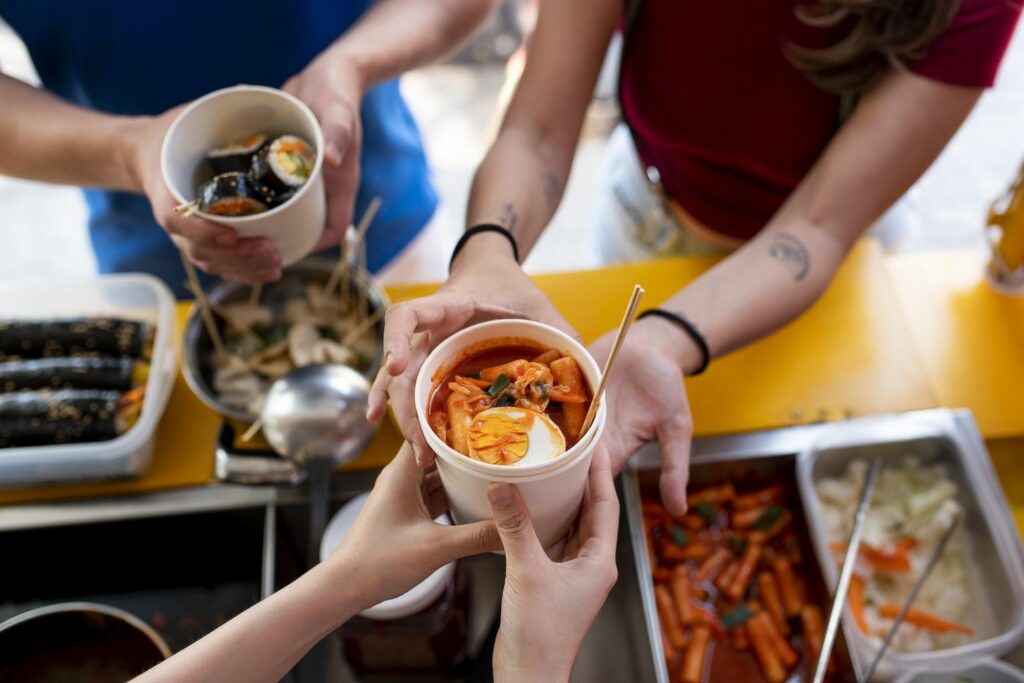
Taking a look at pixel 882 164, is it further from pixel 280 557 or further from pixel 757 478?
pixel 280 557

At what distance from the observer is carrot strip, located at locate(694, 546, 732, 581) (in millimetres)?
2031

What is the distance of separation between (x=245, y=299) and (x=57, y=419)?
530 mm

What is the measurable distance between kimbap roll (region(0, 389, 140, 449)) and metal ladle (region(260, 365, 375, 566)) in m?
0.39

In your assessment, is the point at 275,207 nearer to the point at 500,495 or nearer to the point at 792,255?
the point at 500,495

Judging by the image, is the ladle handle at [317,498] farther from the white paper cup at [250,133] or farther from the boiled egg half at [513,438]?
the boiled egg half at [513,438]

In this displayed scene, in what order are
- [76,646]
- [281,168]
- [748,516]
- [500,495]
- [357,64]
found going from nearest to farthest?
[500,495], [76,646], [281,168], [357,64], [748,516]

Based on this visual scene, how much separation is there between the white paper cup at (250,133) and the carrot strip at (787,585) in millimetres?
1406

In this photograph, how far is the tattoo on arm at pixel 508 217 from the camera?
6.16 ft

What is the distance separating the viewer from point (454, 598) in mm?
1771

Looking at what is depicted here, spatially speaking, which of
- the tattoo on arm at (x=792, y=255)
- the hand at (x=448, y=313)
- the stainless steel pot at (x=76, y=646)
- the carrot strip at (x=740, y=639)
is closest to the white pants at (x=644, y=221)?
the tattoo on arm at (x=792, y=255)

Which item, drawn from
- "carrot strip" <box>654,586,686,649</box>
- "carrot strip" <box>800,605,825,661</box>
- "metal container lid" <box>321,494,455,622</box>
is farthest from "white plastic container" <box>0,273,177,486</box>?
"carrot strip" <box>800,605,825,661</box>

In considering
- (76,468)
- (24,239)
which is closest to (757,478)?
(76,468)

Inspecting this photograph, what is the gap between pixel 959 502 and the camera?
1966 millimetres

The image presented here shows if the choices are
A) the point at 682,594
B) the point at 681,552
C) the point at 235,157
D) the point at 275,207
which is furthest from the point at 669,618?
the point at 235,157
